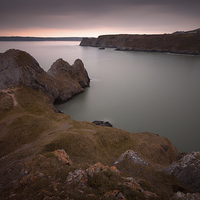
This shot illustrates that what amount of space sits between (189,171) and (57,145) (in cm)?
1597

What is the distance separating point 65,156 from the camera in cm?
1561

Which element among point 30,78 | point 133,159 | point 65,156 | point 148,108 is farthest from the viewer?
point 148,108

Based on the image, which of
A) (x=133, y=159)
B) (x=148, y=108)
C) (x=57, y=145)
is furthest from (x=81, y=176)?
(x=148, y=108)

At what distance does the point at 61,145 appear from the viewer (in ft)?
63.4

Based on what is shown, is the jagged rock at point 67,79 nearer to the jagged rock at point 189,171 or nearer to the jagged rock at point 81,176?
the jagged rock at point 81,176

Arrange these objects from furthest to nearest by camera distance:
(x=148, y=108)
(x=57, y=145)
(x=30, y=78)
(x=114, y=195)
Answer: (x=148, y=108), (x=30, y=78), (x=57, y=145), (x=114, y=195)

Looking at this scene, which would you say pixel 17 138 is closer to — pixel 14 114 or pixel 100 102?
pixel 14 114

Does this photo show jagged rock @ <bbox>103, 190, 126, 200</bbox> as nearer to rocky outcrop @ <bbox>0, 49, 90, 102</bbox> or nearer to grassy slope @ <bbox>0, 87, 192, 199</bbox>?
grassy slope @ <bbox>0, 87, 192, 199</bbox>

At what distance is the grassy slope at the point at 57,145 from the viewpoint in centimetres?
1366

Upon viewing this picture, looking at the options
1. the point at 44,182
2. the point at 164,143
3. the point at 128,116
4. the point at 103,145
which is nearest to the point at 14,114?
the point at 103,145

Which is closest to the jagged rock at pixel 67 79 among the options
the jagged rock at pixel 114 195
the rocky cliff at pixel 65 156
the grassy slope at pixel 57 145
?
the rocky cliff at pixel 65 156

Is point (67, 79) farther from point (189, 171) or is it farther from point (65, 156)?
point (189, 171)

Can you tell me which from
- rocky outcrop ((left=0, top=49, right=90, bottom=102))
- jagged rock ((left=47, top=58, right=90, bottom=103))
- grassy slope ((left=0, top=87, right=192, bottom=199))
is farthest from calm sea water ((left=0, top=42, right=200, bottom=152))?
grassy slope ((left=0, top=87, right=192, bottom=199))

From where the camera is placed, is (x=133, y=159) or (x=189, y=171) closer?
(x=189, y=171)
